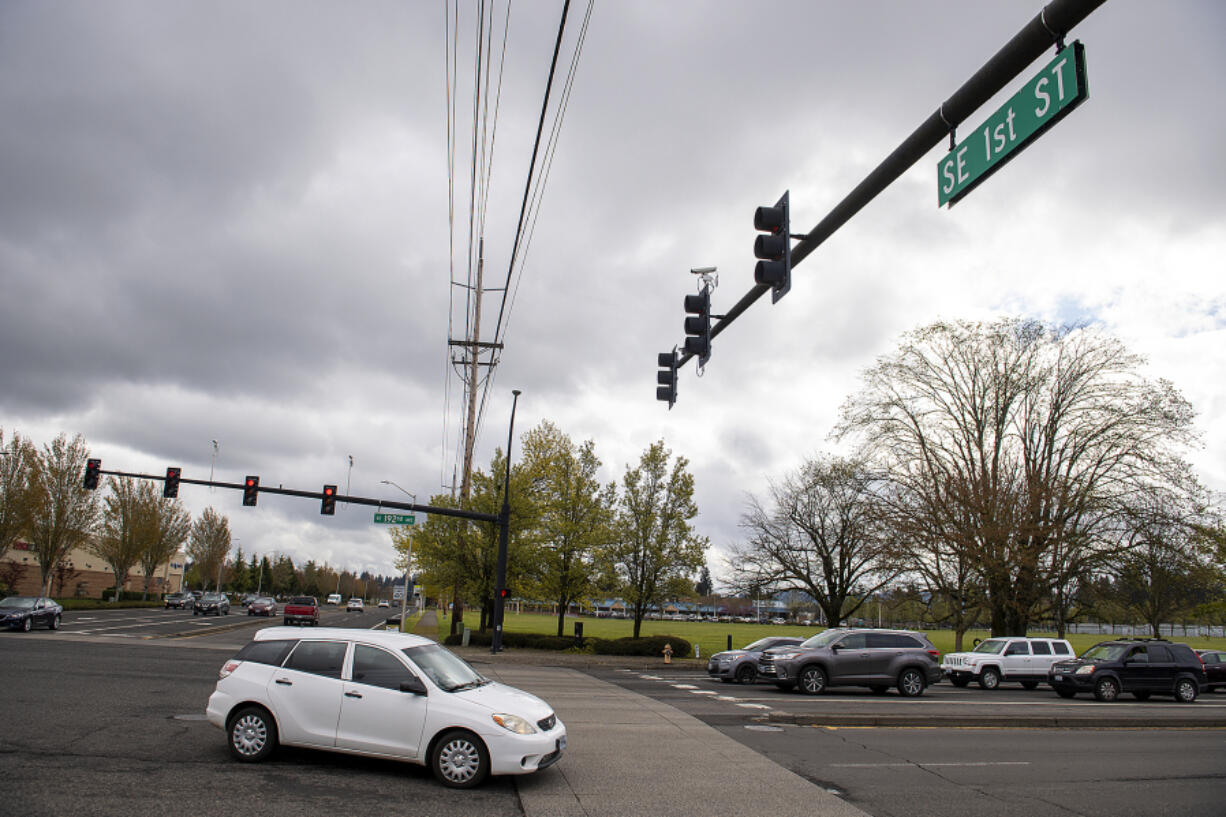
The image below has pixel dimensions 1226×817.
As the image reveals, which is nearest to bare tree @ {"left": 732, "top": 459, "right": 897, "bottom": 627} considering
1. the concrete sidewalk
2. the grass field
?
the grass field

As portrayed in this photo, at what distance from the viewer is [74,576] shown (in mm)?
66875

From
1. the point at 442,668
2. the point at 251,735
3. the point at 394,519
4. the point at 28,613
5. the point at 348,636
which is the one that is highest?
the point at 394,519

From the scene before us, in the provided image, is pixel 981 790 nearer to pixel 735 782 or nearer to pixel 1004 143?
pixel 735 782

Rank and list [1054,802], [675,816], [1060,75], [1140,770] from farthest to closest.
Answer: [1140,770]
[1054,802]
[675,816]
[1060,75]

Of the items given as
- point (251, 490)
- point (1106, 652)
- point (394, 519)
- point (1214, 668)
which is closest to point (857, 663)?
point (1106, 652)

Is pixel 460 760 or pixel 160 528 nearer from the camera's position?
pixel 460 760

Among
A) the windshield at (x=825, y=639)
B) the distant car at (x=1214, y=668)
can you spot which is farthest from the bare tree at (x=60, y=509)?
the distant car at (x=1214, y=668)

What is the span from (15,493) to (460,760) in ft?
151

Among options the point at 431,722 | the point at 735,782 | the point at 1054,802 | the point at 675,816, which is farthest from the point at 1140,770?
the point at 431,722

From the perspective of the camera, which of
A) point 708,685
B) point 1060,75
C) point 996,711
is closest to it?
point 1060,75

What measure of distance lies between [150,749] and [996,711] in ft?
54.6

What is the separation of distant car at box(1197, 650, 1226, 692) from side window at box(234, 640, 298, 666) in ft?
103

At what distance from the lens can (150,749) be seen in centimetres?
877

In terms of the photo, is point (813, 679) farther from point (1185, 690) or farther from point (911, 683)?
point (1185, 690)
